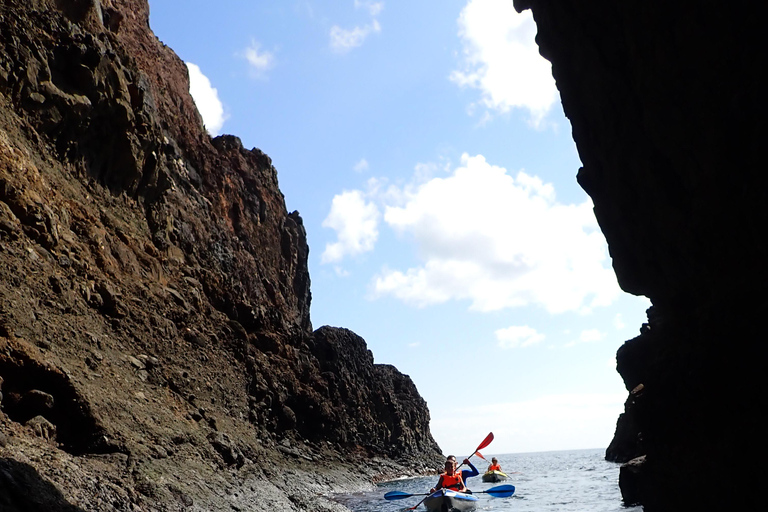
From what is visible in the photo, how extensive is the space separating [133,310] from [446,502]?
39.1 feet

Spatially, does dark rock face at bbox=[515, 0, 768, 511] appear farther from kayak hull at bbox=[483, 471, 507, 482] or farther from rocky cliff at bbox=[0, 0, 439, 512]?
kayak hull at bbox=[483, 471, 507, 482]

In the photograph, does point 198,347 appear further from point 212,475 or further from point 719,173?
point 719,173

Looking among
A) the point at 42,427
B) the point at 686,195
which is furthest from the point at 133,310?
the point at 686,195

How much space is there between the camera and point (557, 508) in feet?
78.2

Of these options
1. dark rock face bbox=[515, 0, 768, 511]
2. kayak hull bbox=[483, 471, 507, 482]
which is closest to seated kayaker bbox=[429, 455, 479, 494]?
dark rock face bbox=[515, 0, 768, 511]

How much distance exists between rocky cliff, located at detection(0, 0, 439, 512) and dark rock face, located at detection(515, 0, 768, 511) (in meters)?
9.56

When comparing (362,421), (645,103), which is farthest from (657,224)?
(362,421)

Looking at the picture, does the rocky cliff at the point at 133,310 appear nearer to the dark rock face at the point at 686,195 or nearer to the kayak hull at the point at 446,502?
the kayak hull at the point at 446,502

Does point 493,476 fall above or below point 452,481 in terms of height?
below

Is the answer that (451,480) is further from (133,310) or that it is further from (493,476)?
(493,476)

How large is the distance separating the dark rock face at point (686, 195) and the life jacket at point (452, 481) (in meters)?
11.4

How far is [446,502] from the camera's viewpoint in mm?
21500

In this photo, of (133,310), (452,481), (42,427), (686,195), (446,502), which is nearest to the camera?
(686,195)

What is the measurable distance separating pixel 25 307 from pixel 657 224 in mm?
13284
